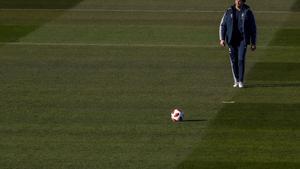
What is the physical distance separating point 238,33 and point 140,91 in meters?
2.64

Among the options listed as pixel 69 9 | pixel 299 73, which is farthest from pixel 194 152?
pixel 69 9

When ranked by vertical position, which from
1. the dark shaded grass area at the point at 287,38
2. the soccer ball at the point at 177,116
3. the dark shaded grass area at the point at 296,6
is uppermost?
the dark shaded grass area at the point at 296,6

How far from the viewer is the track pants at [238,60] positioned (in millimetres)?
26642

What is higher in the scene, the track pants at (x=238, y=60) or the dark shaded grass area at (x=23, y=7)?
the dark shaded grass area at (x=23, y=7)

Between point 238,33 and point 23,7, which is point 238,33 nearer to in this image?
point 238,33

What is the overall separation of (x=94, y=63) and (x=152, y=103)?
573cm

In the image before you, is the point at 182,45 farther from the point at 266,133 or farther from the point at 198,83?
the point at 266,133

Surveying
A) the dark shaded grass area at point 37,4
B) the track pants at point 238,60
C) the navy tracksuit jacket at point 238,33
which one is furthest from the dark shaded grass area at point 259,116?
the dark shaded grass area at point 37,4

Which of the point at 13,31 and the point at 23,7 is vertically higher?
the point at 23,7

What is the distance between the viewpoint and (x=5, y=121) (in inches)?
901

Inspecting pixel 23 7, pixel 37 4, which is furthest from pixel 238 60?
pixel 37 4

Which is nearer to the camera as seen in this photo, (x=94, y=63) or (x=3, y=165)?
(x=3, y=165)

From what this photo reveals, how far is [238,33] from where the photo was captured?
87.7 ft

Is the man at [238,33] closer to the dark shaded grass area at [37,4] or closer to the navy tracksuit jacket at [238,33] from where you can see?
the navy tracksuit jacket at [238,33]
